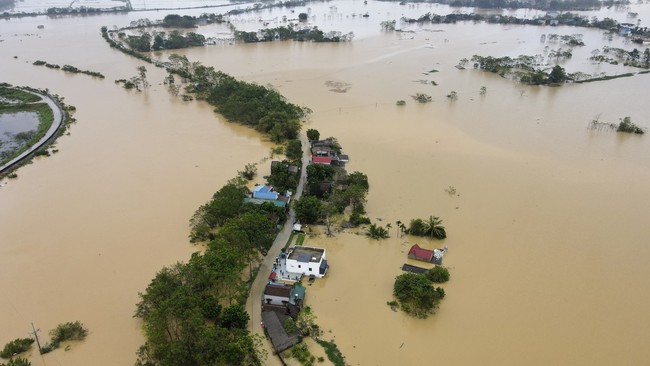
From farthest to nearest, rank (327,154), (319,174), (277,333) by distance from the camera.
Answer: (327,154)
(319,174)
(277,333)

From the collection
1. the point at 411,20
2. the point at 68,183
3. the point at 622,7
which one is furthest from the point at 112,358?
the point at 622,7

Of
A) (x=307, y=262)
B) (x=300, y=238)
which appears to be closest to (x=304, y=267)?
(x=307, y=262)

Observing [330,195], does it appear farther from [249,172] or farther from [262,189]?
[249,172]

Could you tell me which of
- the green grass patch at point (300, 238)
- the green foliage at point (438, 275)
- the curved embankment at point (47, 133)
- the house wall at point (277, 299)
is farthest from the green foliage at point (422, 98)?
the curved embankment at point (47, 133)

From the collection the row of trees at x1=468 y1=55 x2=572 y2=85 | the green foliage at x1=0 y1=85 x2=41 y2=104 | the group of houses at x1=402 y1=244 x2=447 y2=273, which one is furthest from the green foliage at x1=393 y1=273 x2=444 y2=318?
the green foliage at x1=0 y1=85 x2=41 y2=104

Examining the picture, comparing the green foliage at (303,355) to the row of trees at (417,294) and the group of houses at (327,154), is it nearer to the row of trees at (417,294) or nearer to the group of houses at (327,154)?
the row of trees at (417,294)

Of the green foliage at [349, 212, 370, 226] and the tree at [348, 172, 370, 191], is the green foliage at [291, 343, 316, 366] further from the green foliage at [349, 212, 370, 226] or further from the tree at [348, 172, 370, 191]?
the tree at [348, 172, 370, 191]

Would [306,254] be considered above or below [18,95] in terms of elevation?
below

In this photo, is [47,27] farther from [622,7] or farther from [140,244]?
[622,7]
